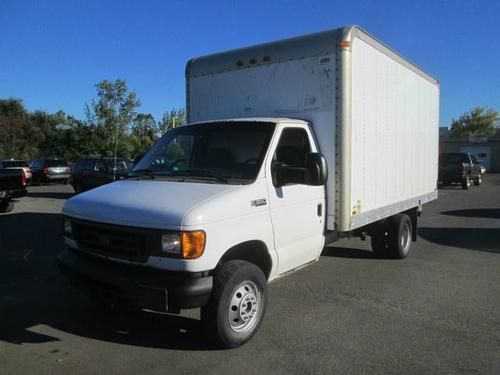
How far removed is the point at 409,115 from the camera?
772 centimetres

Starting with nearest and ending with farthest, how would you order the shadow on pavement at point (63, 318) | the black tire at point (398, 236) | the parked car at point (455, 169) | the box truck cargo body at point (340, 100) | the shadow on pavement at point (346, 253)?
the shadow on pavement at point (63, 318) → the box truck cargo body at point (340, 100) → the black tire at point (398, 236) → the shadow on pavement at point (346, 253) → the parked car at point (455, 169)

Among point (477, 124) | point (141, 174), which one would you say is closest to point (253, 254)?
point (141, 174)

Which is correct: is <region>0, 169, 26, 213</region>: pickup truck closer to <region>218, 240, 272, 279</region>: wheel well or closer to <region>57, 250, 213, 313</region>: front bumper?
<region>57, 250, 213, 313</region>: front bumper

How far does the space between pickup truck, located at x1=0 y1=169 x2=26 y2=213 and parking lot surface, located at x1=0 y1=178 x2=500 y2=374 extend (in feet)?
22.8

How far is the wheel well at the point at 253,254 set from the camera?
427cm

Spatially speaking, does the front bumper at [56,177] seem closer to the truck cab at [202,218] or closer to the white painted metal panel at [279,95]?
the white painted metal panel at [279,95]

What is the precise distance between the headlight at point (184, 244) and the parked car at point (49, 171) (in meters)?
25.8

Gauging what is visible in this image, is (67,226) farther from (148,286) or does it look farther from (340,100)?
(340,100)

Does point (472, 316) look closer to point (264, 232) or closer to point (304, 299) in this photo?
point (304, 299)

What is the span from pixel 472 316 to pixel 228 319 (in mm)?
2805

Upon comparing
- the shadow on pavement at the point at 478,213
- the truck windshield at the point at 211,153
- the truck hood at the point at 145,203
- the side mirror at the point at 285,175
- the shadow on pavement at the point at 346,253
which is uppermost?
the truck windshield at the point at 211,153

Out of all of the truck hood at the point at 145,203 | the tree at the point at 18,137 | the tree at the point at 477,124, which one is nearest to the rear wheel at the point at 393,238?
the truck hood at the point at 145,203

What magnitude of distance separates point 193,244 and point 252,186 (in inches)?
36.0


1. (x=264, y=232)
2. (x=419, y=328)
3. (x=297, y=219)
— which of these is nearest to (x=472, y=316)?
(x=419, y=328)
